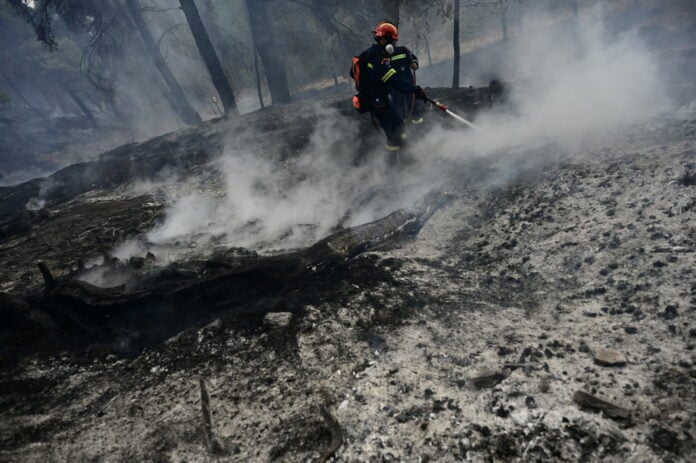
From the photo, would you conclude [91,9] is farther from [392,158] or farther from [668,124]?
[668,124]

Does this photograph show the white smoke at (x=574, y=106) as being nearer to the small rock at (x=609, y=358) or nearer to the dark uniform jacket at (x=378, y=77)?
the dark uniform jacket at (x=378, y=77)

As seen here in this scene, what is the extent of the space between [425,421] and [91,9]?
22.2 meters

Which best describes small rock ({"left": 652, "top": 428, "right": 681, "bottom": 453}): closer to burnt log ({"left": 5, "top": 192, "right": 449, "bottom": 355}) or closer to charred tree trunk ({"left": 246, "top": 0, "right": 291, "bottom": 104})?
burnt log ({"left": 5, "top": 192, "right": 449, "bottom": 355})

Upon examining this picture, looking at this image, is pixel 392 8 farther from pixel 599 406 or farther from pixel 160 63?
pixel 599 406

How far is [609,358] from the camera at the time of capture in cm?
250

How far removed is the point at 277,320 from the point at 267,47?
13489 millimetres

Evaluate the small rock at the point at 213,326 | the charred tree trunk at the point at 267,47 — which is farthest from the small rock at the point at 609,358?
the charred tree trunk at the point at 267,47

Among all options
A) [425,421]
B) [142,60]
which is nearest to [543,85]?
[425,421]

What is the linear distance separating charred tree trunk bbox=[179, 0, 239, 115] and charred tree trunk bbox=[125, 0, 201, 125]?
11.7 ft

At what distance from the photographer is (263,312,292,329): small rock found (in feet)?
10.9

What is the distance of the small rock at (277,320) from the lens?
10.9ft

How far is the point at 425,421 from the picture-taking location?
233 centimetres

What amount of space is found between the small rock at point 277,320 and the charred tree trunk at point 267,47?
523 inches

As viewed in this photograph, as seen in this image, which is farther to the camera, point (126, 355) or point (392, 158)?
point (392, 158)
